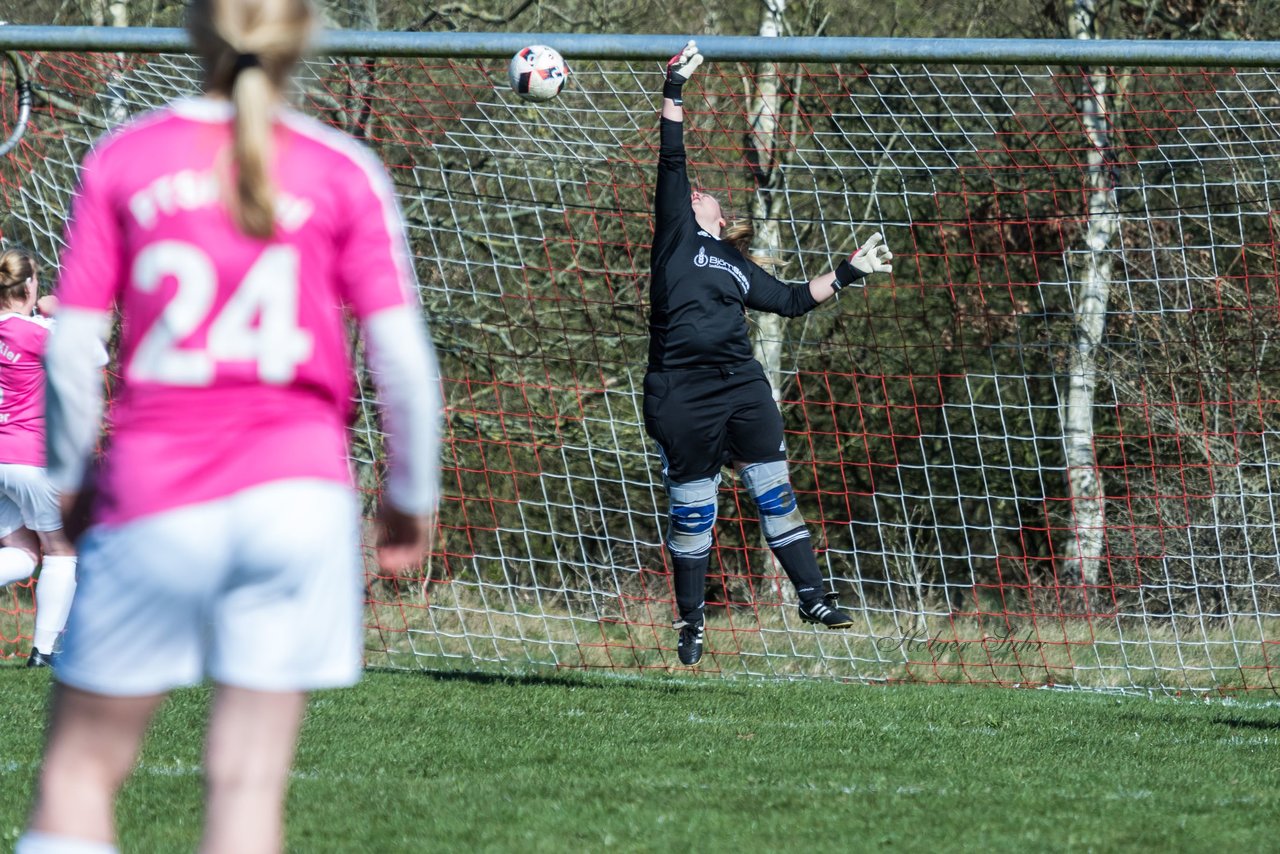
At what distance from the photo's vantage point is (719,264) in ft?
20.7

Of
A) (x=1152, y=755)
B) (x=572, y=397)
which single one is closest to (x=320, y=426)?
(x=1152, y=755)

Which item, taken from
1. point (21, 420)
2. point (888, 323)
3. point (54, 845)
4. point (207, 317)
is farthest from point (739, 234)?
point (888, 323)

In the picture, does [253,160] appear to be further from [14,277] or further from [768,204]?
[768,204]

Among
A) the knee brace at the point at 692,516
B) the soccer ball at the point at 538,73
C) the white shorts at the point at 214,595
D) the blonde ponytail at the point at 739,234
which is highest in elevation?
the soccer ball at the point at 538,73

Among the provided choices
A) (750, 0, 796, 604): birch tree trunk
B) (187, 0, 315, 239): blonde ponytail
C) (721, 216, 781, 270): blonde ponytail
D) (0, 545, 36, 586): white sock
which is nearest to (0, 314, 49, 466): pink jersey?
(0, 545, 36, 586): white sock

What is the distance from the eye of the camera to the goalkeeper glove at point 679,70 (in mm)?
5938

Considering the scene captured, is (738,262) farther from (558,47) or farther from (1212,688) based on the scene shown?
(1212,688)

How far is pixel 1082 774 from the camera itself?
15.5 feet

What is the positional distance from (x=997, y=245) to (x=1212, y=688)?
807cm

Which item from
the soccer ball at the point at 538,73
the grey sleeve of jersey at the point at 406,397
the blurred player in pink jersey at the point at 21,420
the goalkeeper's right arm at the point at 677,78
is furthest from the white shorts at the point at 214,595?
the blurred player in pink jersey at the point at 21,420

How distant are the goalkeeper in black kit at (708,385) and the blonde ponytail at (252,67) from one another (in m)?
4.18

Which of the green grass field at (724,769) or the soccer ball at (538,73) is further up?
the soccer ball at (538,73)

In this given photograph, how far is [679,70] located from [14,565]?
11.9ft

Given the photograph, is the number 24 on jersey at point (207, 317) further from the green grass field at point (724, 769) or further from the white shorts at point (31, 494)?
the white shorts at point (31, 494)
